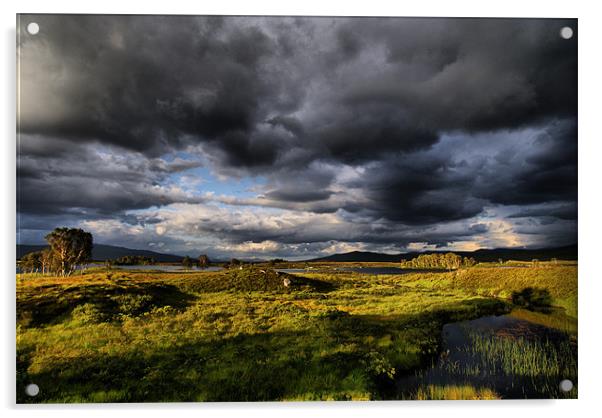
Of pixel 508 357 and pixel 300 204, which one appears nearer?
pixel 508 357

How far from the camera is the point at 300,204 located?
547 centimetres

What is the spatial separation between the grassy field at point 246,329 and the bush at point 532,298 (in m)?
0.10

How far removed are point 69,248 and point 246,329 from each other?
2.96m

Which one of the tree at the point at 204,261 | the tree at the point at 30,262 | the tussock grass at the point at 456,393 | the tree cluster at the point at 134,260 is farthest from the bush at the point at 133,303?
the tussock grass at the point at 456,393

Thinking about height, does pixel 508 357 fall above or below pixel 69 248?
below

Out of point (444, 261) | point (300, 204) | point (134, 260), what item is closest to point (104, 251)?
point (134, 260)

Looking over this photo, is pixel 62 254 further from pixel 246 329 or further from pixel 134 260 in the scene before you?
pixel 246 329

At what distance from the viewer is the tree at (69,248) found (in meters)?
5.01

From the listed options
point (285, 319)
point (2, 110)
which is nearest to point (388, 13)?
point (285, 319)

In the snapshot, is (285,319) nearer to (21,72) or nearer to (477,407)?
(477,407)

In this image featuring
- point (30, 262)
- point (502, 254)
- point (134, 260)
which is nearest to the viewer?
point (30, 262)

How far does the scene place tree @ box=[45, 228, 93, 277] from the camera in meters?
5.01

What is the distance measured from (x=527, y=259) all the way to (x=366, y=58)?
413cm

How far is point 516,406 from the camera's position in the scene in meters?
5.12
